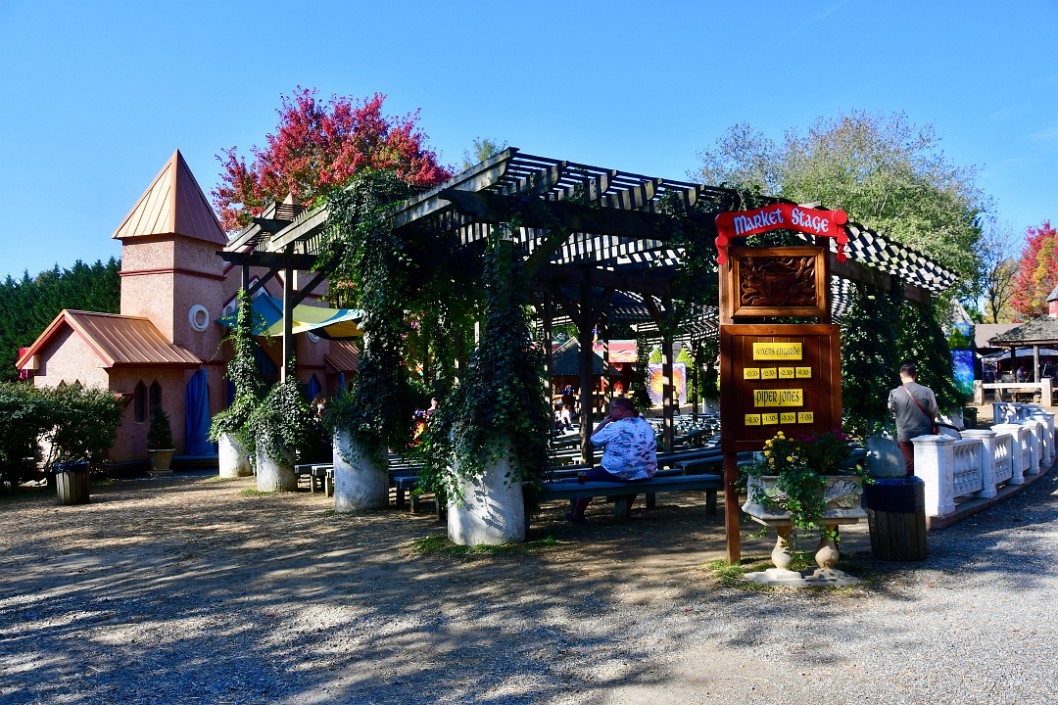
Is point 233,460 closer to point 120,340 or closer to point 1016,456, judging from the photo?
point 120,340

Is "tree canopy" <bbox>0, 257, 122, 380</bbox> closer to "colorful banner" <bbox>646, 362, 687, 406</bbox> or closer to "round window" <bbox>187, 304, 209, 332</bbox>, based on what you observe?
"round window" <bbox>187, 304, 209, 332</bbox>

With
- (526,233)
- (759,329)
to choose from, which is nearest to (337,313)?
(526,233)

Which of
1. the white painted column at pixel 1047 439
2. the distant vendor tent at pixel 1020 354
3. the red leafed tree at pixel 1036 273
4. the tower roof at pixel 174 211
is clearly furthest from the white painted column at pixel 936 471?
the red leafed tree at pixel 1036 273

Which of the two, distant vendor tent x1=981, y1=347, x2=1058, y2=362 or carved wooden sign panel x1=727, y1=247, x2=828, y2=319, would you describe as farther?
distant vendor tent x1=981, y1=347, x2=1058, y2=362

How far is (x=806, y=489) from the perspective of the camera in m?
6.02

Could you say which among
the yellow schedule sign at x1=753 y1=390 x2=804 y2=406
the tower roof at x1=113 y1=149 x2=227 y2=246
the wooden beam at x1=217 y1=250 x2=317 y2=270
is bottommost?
the yellow schedule sign at x1=753 y1=390 x2=804 y2=406

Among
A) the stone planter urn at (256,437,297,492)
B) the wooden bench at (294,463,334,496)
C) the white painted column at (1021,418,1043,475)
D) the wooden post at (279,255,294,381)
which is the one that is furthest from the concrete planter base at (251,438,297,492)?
the white painted column at (1021,418,1043,475)

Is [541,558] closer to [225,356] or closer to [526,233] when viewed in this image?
[526,233]

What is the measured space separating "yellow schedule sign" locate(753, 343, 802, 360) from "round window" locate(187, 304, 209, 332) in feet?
47.3

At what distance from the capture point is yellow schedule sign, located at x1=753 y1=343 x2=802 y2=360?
664 centimetres

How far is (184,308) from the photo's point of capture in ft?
57.4

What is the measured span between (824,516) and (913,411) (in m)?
4.24

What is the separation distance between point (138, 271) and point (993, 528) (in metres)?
16.8

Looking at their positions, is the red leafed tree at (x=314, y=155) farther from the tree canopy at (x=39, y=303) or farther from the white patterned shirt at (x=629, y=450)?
the white patterned shirt at (x=629, y=450)
